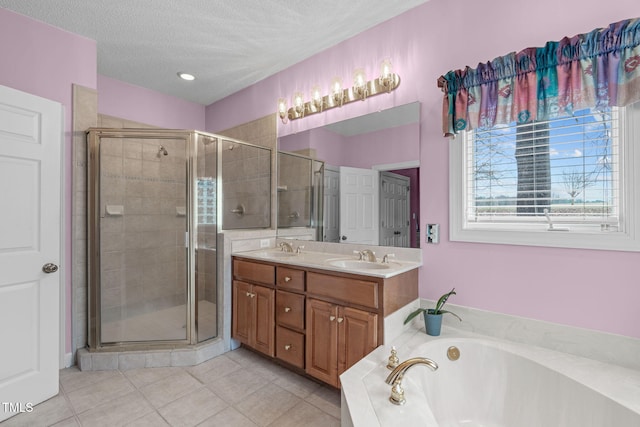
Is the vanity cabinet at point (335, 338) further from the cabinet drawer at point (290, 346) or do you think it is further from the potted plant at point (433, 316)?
the potted plant at point (433, 316)

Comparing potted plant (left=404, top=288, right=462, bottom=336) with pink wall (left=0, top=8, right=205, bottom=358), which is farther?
pink wall (left=0, top=8, right=205, bottom=358)

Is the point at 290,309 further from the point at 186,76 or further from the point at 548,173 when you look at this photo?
the point at 186,76

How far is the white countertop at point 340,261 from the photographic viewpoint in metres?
1.74

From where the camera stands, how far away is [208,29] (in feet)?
7.67

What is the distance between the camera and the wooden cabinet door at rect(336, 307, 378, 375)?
5.45 feet

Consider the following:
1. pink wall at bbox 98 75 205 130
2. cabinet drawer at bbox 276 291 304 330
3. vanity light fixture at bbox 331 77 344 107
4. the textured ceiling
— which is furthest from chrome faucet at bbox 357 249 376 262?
pink wall at bbox 98 75 205 130

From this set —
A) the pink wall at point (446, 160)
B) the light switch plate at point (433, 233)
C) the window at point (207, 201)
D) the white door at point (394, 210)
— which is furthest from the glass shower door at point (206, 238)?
the light switch plate at point (433, 233)

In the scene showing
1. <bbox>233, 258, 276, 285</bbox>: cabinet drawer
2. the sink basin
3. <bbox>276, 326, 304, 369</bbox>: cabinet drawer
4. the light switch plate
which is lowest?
<bbox>276, 326, 304, 369</bbox>: cabinet drawer

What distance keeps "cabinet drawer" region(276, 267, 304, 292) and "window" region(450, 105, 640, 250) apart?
107 cm

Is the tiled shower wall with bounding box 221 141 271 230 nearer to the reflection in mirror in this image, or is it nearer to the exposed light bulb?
the reflection in mirror

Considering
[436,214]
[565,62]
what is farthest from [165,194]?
[565,62]

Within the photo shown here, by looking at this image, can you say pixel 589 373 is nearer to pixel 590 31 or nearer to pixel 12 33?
pixel 590 31

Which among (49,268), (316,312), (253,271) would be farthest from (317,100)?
(49,268)

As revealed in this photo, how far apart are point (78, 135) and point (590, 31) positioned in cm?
344
